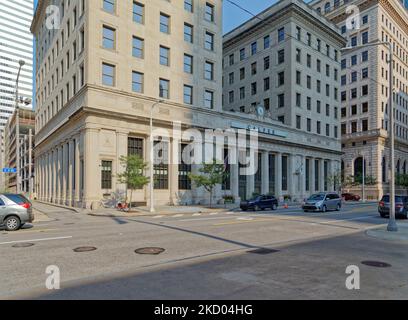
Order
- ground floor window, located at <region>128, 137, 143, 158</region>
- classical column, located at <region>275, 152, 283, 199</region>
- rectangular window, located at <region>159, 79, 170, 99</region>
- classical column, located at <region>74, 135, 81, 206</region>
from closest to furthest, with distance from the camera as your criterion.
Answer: classical column, located at <region>74, 135, 81, 206</region> < ground floor window, located at <region>128, 137, 143, 158</region> < rectangular window, located at <region>159, 79, 170, 99</region> < classical column, located at <region>275, 152, 283, 199</region>

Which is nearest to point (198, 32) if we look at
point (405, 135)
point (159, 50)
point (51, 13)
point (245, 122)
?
point (159, 50)

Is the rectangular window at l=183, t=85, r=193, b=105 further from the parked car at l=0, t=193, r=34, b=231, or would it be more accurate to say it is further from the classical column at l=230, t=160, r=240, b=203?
the parked car at l=0, t=193, r=34, b=231

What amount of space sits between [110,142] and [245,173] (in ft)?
68.3

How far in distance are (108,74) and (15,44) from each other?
35341mm

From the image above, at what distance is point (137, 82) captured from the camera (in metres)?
35.1

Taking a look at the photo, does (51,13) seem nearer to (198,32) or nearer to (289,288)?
(198,32)

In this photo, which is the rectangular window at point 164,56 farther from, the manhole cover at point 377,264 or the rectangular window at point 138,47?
the manhole cover at point 377,264

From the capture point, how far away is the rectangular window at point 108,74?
32594 millimetres

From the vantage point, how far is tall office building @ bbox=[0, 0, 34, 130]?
51878 millimetres

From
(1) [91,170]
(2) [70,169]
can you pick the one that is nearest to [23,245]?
(1) [91,170]

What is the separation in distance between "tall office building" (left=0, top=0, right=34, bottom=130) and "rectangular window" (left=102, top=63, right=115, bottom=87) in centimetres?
2605

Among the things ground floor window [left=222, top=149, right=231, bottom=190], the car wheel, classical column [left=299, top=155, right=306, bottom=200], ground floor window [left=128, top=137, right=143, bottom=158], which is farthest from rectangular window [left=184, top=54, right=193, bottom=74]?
the car wheel

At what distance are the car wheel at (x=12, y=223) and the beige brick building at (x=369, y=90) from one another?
69009mm

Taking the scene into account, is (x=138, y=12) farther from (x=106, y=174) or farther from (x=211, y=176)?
(x=211, y=176)
